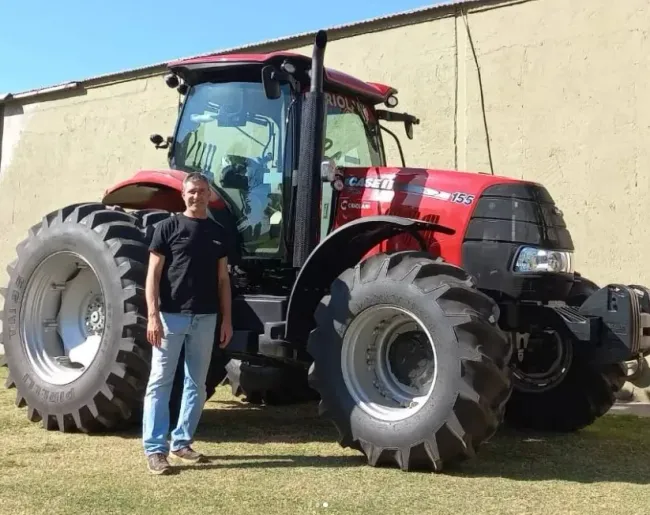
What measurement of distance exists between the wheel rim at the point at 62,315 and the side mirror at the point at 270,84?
1747mm

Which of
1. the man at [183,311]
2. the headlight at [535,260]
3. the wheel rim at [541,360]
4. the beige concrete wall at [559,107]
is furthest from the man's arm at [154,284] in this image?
the beige concrete wall at [559,107]

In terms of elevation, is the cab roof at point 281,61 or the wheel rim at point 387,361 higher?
the cab roof at point 281,61

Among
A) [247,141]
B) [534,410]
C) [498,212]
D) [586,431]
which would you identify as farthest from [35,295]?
[586,431]

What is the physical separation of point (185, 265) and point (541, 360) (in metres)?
2.82

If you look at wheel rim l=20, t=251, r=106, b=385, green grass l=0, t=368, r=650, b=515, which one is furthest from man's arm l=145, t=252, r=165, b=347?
wheel rim l=20, t=251, r=106, b=385

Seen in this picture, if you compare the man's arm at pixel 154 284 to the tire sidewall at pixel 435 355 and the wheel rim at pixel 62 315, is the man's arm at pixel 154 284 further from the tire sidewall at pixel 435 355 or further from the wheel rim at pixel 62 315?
the wheel rim at pixel 62 315

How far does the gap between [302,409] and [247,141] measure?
2335mm

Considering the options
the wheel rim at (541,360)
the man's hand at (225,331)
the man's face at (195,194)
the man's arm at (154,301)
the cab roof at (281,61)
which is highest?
the cab roof at (281,61)

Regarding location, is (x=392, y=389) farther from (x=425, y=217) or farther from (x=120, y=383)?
(x=120, y=383)

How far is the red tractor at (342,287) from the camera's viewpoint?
174 inches

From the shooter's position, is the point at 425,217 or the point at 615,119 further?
the point at 615,119

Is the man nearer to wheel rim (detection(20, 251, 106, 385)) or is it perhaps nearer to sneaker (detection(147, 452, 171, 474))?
sneaker (detection(147, 452, 171, 474))

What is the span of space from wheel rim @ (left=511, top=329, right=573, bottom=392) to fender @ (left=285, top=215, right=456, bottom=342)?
4.11ft

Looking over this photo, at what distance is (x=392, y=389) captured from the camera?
189 inches
